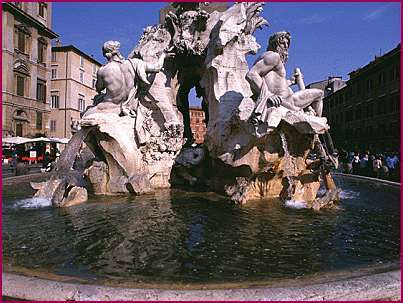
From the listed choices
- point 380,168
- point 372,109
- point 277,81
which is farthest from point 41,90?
point 372,109

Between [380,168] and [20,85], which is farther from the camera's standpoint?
[20,85]

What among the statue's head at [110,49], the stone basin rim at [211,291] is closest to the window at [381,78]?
the statue's head at [110,49]

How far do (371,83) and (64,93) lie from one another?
107 feet

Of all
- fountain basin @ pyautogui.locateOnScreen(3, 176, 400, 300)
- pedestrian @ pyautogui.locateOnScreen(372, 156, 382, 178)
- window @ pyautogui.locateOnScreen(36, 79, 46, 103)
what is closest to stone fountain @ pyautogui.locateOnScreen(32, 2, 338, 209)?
fountain basin @ pyautogui.locateOnScreen(3, 176, 400, 300)

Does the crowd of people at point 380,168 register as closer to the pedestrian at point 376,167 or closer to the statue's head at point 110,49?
the pedestrian at point 376,167

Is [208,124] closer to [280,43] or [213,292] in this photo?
[280,43]

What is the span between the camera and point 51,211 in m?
6.29

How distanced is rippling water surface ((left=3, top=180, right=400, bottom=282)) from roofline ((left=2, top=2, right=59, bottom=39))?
27.8m

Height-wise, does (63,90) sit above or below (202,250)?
above

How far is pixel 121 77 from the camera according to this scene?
8.32 meters

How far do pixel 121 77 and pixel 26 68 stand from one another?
27863 millimetres

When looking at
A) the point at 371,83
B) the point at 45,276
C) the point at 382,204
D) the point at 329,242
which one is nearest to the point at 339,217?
the point at 329,242

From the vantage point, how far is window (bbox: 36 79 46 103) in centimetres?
3438

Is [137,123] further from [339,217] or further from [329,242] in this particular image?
[329,242]
